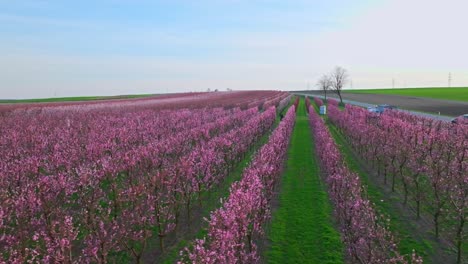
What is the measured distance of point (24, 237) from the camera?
11.2 m

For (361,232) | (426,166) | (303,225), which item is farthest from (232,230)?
(426,166)

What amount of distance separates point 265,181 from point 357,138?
18400 millimetres

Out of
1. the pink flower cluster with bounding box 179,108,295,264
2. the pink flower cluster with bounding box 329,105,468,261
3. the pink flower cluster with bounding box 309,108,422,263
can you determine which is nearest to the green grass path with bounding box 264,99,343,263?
the pink flower cluster with bounding box 309,108,422,263

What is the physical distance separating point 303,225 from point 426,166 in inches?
306

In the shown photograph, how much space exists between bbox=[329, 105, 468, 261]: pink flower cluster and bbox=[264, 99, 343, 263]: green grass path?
463 centimetres

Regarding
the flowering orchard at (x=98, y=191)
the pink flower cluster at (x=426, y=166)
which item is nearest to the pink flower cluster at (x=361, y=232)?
the pink flower cluster at (x=426, y=166)

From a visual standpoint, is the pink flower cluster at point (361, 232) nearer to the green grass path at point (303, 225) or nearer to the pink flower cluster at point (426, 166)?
the green grass path at point (303, 225)

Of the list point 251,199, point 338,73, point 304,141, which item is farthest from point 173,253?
point 338,73

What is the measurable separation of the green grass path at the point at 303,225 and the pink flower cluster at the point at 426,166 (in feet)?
15.2

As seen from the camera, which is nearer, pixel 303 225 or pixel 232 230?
pixel 232 230

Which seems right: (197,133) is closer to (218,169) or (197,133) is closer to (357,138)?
(218,169)

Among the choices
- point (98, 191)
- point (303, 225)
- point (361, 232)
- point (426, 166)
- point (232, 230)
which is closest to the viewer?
point (232, 230)

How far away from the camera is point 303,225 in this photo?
1634 cm

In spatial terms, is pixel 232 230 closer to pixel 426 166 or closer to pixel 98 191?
pixel 98 191
